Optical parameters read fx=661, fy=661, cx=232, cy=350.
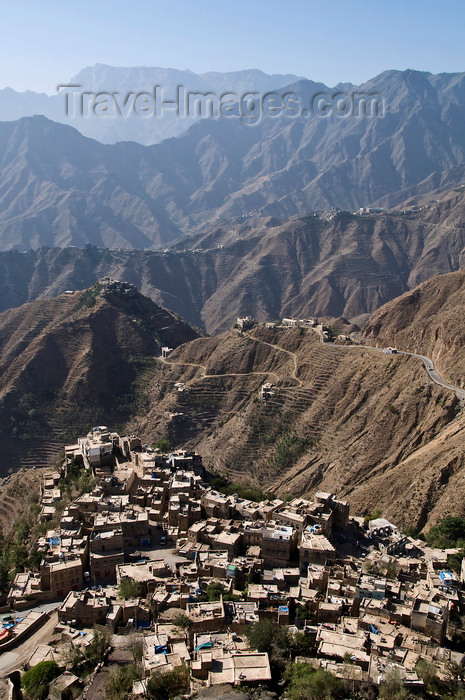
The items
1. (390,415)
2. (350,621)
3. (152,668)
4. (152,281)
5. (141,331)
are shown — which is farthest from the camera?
(152,281)

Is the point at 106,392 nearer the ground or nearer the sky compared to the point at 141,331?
nearer the ground

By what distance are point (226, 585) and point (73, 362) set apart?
62.4m

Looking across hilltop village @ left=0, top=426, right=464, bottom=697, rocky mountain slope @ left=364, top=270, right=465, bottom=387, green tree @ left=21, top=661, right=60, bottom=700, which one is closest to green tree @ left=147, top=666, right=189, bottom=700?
hilltop village @ left=0, top=426, right=464, bottom=697

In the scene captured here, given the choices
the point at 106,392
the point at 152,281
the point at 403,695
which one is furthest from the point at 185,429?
the point at 152,281

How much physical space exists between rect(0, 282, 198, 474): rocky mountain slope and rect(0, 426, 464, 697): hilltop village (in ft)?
119

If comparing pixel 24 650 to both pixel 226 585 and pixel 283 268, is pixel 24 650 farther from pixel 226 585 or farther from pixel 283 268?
pixel 283 268

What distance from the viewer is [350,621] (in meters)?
25.7

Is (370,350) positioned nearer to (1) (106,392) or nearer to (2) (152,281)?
(1) (106,392)

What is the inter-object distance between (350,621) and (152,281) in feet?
477

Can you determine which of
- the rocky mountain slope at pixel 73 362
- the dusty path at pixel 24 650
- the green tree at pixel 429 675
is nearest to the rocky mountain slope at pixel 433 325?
the rocky mountain slope at pixel 73 362

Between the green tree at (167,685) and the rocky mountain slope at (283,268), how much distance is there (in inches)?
5207

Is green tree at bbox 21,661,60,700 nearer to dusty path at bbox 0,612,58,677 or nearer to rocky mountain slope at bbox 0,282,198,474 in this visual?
dusty path at bbox 0,612,58,677

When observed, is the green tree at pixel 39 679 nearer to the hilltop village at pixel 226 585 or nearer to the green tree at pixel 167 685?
the hilltop village at pixel 226 585

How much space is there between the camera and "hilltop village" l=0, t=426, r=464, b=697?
76.2ft
